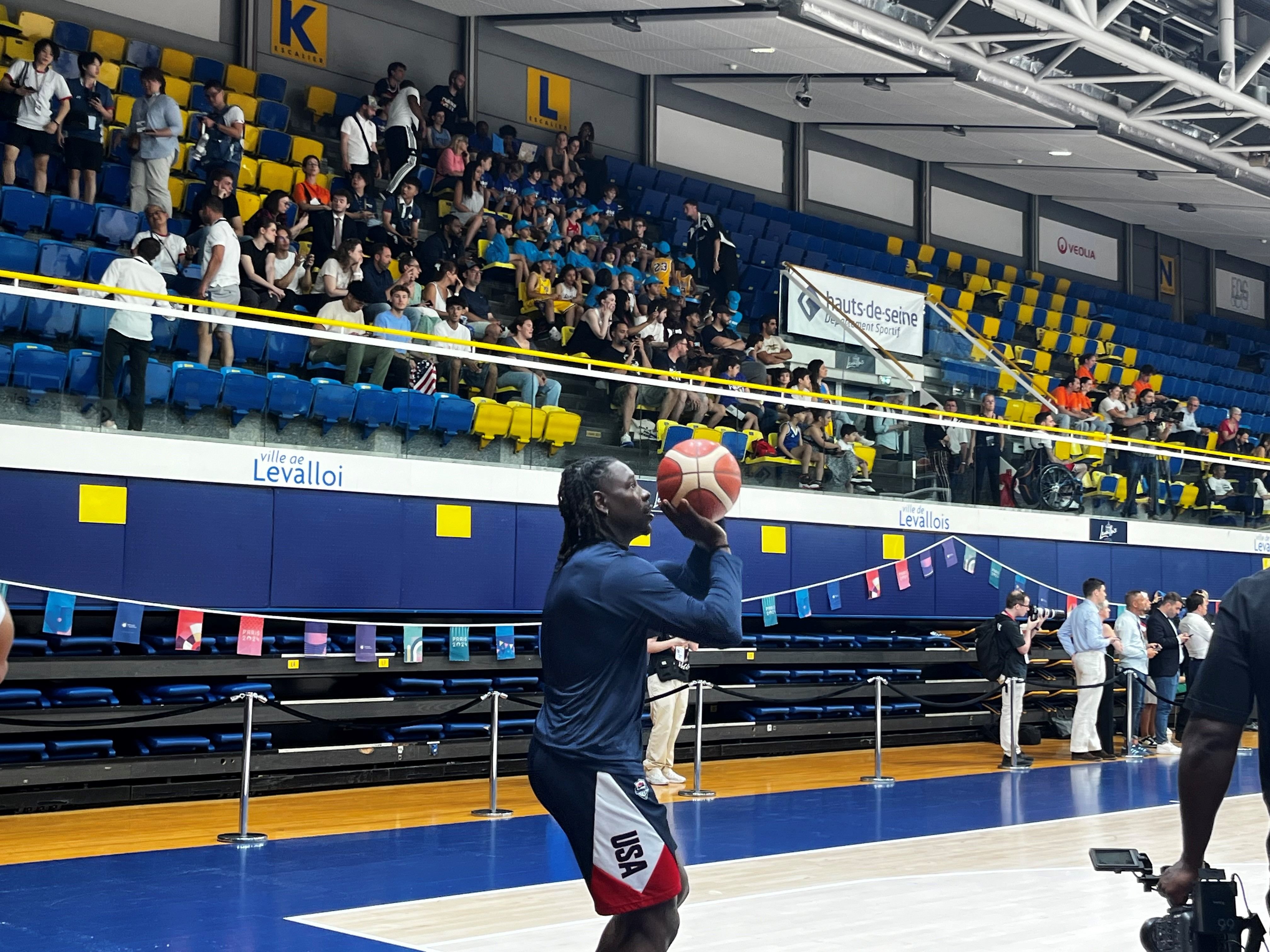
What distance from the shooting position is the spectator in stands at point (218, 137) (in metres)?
15.2

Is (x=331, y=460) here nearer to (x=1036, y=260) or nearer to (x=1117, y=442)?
(x=1117, y=442)

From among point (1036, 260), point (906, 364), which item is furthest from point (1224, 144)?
point (906, 364)

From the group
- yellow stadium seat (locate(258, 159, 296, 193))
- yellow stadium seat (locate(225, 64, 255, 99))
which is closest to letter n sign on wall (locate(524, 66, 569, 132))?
yellow stadium seat (locate(225, 64, 255, 99))

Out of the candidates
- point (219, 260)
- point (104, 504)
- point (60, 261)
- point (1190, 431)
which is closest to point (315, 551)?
point (104, 504)

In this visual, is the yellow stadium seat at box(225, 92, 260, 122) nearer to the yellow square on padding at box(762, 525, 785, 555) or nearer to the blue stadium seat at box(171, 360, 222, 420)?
the blue stadium seat at box(171, 360, 222, 420)

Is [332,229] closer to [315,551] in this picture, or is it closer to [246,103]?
[246,103]

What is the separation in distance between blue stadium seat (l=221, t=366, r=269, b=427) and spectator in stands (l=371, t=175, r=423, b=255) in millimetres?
4597

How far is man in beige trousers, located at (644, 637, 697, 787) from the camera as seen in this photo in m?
12.4

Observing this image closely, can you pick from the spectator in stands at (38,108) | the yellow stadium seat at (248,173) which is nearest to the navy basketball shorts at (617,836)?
the spectator in stands at (38,108)

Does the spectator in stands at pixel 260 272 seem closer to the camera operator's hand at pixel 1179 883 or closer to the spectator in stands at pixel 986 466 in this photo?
the spectator in stands at pixel 986 466

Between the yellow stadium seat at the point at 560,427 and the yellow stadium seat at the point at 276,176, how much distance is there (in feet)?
17.2

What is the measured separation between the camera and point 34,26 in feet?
51.5

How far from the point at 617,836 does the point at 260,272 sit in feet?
34.1

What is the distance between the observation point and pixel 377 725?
12.9m
